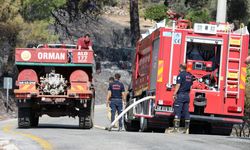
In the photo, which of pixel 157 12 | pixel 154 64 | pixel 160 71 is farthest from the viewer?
pixel 157 12

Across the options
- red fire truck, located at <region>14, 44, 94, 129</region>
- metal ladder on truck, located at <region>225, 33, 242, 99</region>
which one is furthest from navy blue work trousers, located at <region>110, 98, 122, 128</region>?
metal ladder on truck, located at <region>225, 33, 242, 99</region>

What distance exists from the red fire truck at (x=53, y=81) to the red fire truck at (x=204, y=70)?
2.18 metres

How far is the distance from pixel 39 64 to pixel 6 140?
6.22 meters

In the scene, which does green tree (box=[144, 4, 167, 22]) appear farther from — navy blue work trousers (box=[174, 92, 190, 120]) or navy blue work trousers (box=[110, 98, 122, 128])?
navy blue work trousers (box=[174, 92, 190, 120])

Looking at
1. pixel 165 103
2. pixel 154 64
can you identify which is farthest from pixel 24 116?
pixel 165 103

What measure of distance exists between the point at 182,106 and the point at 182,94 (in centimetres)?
34

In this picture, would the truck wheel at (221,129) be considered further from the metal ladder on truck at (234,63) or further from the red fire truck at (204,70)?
the metal ladder on truck at (234,63)

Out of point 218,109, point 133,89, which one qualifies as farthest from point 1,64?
point 218,109

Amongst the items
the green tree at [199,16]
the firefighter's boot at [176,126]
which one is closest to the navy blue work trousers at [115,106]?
the firefighter's boot at [176,126]

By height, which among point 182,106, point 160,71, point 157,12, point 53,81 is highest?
point 157,12

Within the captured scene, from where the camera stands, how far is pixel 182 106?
1786 centimetres

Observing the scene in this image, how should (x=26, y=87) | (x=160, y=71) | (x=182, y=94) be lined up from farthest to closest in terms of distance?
(x=26, y=87), (x=160, y=71), (x=182, y=94)

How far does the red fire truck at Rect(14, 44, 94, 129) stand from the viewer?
64.8 ft

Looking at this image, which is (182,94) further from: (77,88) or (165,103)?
(77,88)
